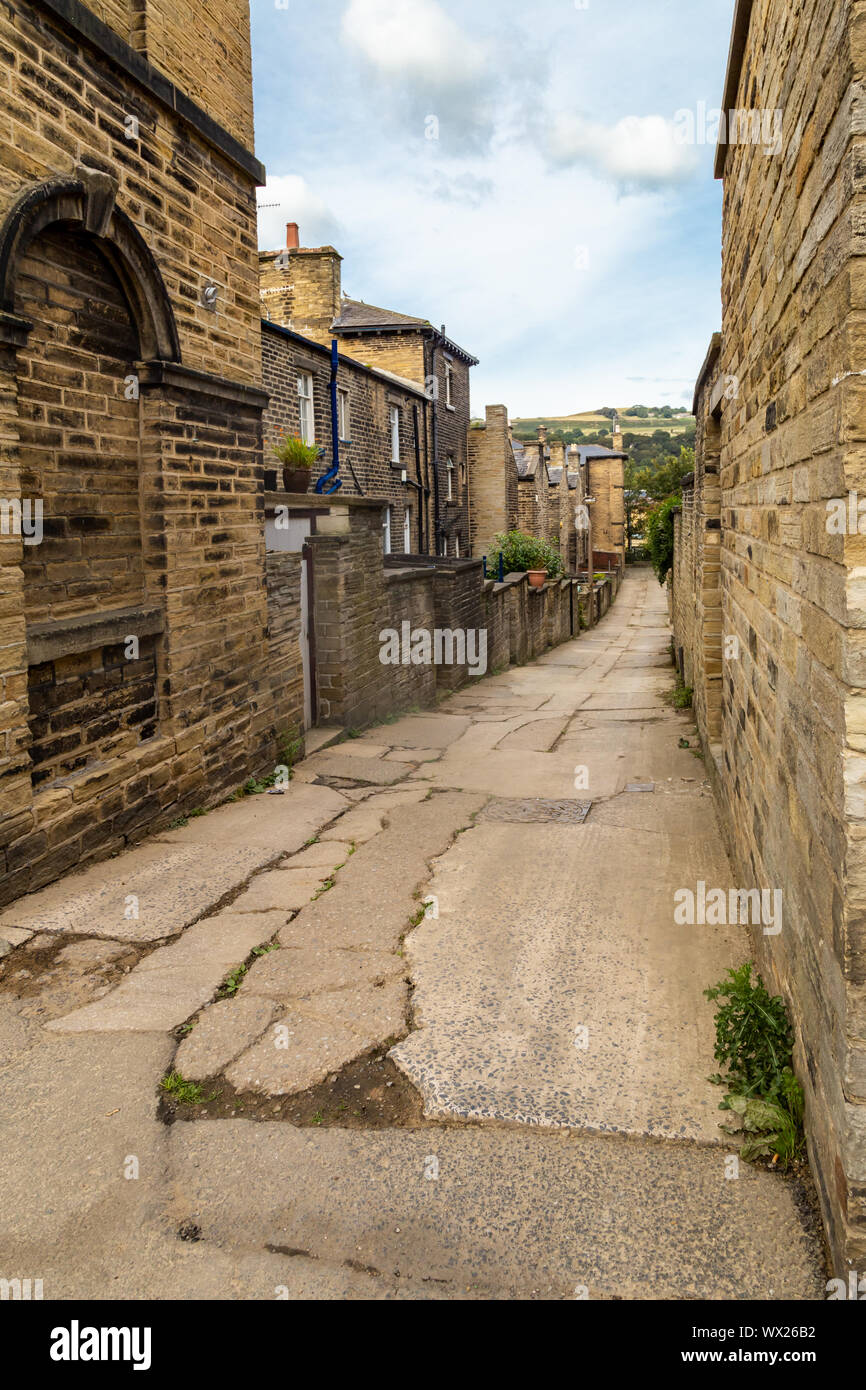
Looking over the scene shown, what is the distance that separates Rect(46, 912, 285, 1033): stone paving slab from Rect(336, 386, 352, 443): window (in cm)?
1499

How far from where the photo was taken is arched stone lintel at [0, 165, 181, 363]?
4.44m

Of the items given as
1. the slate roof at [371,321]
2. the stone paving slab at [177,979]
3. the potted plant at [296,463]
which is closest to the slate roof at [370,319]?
the slate roof at [371,321]

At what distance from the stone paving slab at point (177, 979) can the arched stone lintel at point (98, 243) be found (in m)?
2.97

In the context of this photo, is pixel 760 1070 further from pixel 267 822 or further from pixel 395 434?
pixel 395 434

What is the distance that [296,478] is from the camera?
9.62m

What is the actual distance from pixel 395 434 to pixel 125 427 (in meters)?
17.4

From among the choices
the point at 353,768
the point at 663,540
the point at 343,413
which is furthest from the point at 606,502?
the point at 353,768

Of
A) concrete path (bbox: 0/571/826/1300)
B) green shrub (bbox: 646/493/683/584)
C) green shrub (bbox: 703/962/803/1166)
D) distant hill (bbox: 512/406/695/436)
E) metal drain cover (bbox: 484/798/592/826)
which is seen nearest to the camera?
concrete path (bbox: 0/571/826/1300)

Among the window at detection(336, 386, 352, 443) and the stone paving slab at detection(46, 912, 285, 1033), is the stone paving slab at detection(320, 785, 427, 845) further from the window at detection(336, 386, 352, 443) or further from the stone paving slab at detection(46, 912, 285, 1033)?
the window at detection(336, 386, 352, 443)

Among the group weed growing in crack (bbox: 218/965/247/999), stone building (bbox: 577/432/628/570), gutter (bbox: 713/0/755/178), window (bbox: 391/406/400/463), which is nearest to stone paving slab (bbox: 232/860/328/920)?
weed growing in crack (bbox: 218/965/247/999)

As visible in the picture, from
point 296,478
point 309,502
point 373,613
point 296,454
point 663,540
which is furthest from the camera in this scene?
point 663,540

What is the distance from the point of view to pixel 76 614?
5.31 meters

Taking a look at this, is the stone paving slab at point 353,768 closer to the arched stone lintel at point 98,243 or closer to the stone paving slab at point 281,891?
the stone paving slab at point 281,891
